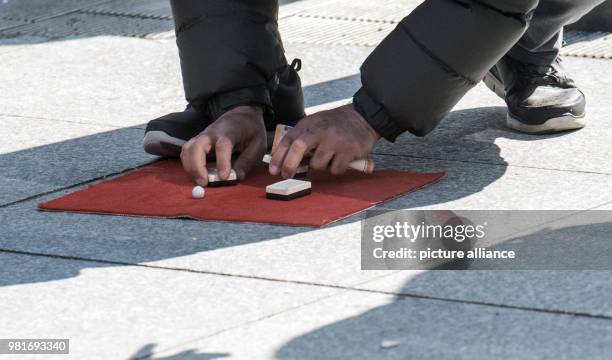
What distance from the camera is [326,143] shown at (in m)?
3.00

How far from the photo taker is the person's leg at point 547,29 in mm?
3525

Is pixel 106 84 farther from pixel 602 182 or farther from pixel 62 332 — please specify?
pixel 62 332

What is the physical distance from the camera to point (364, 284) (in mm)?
2404

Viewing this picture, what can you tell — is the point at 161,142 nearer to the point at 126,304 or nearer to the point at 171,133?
the point at 171,133

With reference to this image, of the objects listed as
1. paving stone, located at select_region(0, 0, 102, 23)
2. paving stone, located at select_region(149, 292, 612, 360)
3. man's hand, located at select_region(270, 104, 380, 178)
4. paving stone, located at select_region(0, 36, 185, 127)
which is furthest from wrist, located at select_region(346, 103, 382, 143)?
paving stone, located at select_region(0, 0, 102, 23)

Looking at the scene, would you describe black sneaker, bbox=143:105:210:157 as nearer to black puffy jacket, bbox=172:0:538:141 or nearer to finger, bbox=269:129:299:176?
black puffy jacket, bbox=172:0:538:141

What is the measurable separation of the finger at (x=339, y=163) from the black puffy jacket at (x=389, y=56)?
117mm

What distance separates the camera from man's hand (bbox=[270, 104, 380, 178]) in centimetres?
299

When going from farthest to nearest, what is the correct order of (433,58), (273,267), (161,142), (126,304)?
(161,142) → (433,58) → (273,267) → (126,304)

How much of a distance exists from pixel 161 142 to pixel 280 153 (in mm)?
466

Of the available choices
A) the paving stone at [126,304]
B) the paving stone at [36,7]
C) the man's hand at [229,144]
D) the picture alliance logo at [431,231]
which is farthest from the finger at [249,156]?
the paving stone at [36,7]

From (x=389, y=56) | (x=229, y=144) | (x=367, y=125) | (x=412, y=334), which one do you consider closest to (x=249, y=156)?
(x=229, y=144)

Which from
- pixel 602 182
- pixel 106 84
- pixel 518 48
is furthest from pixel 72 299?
pixel 106 84

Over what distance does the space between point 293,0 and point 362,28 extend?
0.86 m
